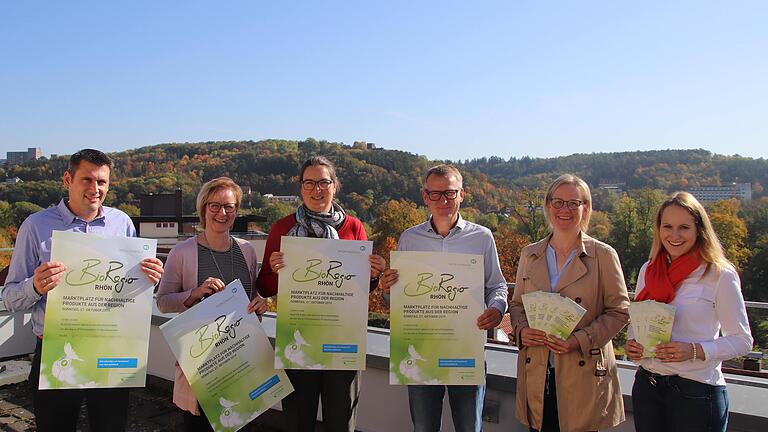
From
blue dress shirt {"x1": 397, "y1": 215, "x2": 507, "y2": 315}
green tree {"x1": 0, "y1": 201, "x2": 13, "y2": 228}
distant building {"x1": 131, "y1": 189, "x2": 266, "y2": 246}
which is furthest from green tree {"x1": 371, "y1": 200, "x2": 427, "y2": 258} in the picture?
blue dress shirt {"x1": 397, "y1": 215, "x2": 507, "y2": 315}

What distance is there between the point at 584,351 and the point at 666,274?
1.66ft

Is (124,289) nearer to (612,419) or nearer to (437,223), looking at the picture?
(437,223)

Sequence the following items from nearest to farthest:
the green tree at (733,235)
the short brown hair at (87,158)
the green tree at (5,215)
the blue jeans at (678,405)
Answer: the blue jeans at (678,405) → the short brown hair at (87,158) → the green tree at (5,215) → the green tree at (733,235)

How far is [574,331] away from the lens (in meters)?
2.63

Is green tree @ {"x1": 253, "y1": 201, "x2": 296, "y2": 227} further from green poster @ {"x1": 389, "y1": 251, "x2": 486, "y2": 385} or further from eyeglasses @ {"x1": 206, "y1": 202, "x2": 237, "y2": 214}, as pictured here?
green poster @ {"x1": 389, "y1": 251, "x2": 486, "y2": 385}

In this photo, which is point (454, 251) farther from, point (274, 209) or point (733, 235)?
point (274, 209)

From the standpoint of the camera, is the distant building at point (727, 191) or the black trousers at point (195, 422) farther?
the distant building at point (727, 191)

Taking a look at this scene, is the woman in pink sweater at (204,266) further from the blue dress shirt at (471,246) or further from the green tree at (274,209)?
the green tree at (274,209)

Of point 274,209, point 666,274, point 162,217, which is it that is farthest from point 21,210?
point 666,274

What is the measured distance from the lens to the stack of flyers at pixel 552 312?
2.53 metres

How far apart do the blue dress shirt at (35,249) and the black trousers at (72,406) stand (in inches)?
8.7

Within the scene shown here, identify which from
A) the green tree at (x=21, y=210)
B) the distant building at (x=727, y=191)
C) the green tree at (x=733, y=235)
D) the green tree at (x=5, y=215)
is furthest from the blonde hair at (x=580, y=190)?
the distant building at (x=727, y=191)

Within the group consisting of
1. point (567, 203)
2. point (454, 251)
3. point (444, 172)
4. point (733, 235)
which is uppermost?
point (444, 172)

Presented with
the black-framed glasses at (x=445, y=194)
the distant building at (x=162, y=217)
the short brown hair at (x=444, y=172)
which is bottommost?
the distant building at (x=162, y=217)
